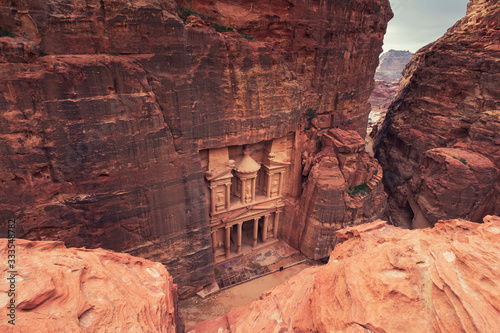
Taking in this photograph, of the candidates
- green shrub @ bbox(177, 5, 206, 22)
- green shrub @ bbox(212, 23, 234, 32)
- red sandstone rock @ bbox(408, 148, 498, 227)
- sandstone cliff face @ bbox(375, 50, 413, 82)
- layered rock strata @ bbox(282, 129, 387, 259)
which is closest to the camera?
green shrub @ bbox(177, 5, 206, 22)

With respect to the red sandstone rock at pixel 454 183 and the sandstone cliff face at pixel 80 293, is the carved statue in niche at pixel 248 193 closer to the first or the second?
the sandstone cliff face at pixel 80 293

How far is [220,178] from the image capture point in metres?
13.5

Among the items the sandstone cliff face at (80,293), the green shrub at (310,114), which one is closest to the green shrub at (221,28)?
the green shrub at (310,114)

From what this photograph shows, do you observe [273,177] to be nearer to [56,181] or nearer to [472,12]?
[56,181]

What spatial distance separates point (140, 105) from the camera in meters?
9.77

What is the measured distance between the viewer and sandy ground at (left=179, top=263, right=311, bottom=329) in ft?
42.1

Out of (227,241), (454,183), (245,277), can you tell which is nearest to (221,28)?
(227,241)

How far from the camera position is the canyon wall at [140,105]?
848 centimetres

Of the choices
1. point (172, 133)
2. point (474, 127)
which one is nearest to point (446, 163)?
point (474, 127)

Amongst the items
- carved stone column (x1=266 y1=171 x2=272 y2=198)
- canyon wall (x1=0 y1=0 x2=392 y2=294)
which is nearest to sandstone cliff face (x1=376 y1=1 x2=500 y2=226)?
canyon wall (x1=0 y1=0 x2=392 y2=294)

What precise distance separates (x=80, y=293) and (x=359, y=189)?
14.7m

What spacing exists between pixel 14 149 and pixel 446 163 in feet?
68.1

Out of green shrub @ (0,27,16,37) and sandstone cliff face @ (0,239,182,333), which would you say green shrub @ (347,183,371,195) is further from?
green shrub @ (0,27,16,37)

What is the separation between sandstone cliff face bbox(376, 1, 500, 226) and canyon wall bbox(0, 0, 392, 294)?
9672mm
